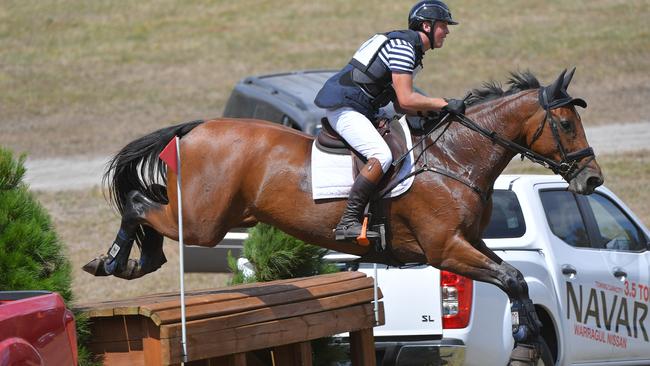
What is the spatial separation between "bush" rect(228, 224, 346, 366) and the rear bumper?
40 centimetres

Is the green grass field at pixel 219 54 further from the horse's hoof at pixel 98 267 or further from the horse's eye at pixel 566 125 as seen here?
the horse's eye at pixel 566 125

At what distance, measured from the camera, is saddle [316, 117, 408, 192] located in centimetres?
739

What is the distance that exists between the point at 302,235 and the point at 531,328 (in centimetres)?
158

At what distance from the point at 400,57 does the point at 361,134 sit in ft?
1.80

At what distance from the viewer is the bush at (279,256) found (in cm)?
798

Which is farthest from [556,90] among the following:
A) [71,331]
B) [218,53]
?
[218,53]

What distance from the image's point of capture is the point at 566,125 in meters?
7.49

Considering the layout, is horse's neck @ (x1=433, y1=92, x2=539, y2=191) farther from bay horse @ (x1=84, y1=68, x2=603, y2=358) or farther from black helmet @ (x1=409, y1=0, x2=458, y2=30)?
black helmet @ (x1=409, y1=0, x2=458, y2=30)

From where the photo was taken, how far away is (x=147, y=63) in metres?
30.9

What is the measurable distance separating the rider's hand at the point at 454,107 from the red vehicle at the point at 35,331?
3108mm

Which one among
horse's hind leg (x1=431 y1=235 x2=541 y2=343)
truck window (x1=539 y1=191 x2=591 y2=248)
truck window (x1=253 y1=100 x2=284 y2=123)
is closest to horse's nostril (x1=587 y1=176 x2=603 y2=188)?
horse's hind leg (x1=431 y1=235 x2=541 y2=343)

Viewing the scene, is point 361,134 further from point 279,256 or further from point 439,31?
point 279,256

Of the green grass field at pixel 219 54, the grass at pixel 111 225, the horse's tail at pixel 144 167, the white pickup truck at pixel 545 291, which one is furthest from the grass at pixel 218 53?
the horse's tail at pixel 144 167

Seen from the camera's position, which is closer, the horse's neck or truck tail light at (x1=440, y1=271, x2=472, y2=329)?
the horse's neck
